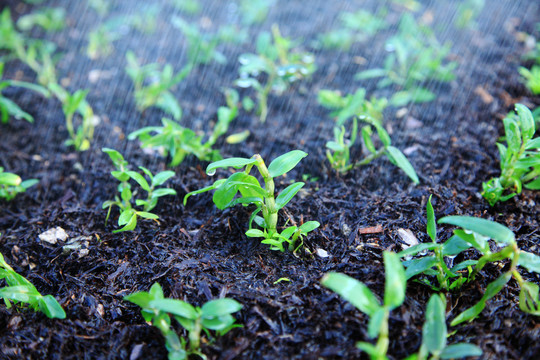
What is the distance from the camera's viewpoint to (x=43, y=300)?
4.41ft

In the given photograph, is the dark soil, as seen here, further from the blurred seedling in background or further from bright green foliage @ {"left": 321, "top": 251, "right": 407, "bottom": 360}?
bright green foliage @ {"left": 321, "top": 251, "right": 407, "bottom": 360}

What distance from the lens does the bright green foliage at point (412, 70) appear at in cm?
242

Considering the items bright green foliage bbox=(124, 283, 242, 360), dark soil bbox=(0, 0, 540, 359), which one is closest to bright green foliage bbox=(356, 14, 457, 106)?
dark soil bbox=(0, 0, 540, 359)

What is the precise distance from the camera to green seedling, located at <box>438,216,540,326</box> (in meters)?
1.13

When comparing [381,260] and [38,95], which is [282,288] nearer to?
[381,260]

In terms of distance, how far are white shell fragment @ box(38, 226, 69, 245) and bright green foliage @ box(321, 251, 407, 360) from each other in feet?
4.04

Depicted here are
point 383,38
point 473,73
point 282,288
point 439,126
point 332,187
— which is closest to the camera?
point 282,288

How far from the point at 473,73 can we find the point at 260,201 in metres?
2.01

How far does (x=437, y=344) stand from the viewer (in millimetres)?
1078

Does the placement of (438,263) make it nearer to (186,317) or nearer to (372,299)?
(372,299)

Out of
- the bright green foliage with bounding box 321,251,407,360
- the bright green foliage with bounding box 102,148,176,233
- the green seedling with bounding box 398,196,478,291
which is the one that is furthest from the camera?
the bright green foliage with bounding box 102,148,176,233

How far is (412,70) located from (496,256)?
65.4 inches

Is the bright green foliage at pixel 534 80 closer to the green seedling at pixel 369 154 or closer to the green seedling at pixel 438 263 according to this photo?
the green seedling at pixel 369 154

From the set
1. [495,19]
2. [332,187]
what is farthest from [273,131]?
[495,19]
